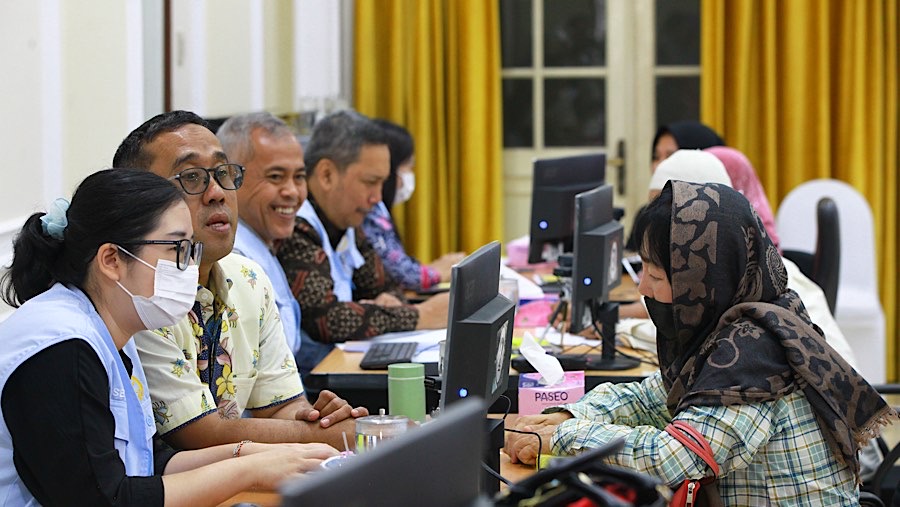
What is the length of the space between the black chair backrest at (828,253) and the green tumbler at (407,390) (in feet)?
6.18

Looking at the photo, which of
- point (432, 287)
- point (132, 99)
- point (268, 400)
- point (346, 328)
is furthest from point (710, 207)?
point (432, 287)

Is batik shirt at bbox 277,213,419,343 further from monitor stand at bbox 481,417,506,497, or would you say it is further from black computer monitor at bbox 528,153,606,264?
monitor stand at bbox 481,417,506,497

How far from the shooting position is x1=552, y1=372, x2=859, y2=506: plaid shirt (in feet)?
6.30

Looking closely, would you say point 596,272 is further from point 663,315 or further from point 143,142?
point 143,142

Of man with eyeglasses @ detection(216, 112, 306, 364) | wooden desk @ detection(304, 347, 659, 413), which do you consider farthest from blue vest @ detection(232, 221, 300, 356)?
wooden desk @ detection(304, 347, 659, 413)

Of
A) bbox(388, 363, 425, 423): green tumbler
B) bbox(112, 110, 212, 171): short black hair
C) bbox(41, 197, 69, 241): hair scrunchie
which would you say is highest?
bbox(112, 110, 212, 171): short black hair

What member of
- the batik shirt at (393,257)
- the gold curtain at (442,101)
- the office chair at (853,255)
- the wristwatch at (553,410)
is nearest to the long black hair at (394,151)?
the batik shirt at (393,257)

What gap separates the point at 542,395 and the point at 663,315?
14.9 inches

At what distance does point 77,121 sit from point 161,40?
2.42ft

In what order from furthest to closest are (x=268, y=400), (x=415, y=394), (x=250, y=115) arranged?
(x=250, y=115) → (x=268, y=400) → (x=415, y=394)

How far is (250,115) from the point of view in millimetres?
3182

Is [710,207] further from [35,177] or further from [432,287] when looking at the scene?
[432,287]

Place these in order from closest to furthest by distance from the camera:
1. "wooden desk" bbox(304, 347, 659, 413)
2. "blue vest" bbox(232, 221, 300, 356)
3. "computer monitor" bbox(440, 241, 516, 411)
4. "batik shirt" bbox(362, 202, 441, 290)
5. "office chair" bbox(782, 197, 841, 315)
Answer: "computer monitor" bbox(440, 241, 516, 411) → "wooden desk" bbox(304, 347, 659, 413) → "blue vest" bbox(232, 221, 300, 356) → "office chair" bbox(782, 197, 841, 315) → "batik shirt" bbox(362, 202, 441, 290)

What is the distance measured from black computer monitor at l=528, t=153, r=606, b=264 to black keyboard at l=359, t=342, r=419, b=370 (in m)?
1.04
